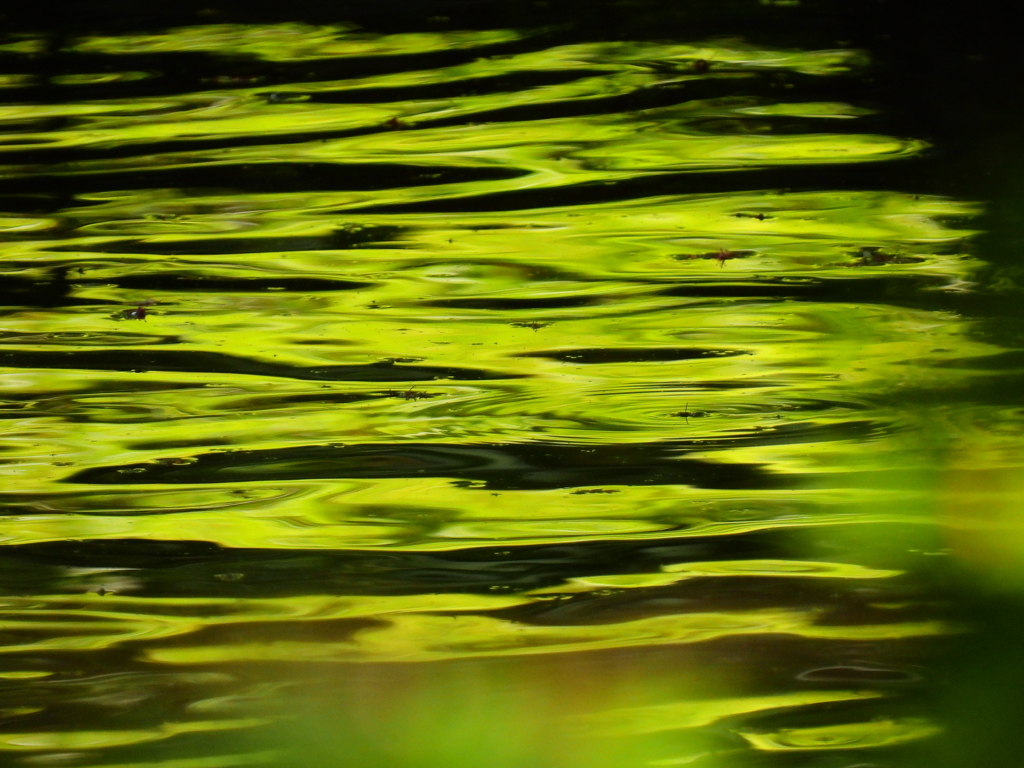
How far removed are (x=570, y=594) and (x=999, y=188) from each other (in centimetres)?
98

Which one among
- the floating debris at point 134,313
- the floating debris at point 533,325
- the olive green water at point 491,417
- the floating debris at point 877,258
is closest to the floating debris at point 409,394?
the olive green water at point 491,417

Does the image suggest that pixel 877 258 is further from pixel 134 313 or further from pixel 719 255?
pixel 134 313

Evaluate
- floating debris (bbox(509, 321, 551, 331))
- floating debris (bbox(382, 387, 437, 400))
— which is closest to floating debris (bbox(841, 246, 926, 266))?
floating debris (bbox(509, 321, 551, 331))

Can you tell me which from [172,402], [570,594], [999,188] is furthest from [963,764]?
[999,188]

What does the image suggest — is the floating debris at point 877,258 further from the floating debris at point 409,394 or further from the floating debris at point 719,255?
the floating debris at point 409,394

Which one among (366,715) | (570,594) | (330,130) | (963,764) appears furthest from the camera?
(330,130)

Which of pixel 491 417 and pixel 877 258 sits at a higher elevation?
pixel 877 258

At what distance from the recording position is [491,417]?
1.23 m

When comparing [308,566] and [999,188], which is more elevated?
[999,188]

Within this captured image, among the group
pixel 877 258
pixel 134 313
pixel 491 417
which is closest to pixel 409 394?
pixel 491 417

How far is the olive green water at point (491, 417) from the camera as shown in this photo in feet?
3.20

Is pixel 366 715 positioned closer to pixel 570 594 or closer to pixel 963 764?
pixel 570 594

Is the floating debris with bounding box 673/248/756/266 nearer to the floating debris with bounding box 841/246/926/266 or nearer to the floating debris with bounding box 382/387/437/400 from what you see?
the floating debris with bounding box 841/246/926/266

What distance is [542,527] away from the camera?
1.11 metres
